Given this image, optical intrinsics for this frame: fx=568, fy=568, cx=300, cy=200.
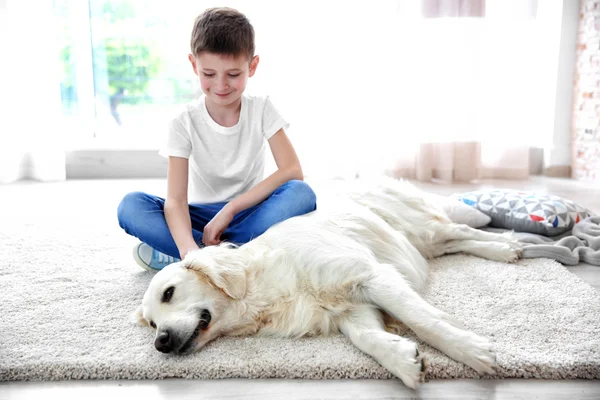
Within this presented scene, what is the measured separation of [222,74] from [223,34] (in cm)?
14

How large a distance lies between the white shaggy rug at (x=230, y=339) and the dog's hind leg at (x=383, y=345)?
33mm

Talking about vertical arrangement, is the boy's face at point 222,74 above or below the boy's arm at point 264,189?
above

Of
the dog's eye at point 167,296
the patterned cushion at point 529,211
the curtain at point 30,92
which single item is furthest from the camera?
the curtain at point 30,92

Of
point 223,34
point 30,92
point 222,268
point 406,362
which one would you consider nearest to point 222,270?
point 222,268

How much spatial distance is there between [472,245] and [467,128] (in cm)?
188

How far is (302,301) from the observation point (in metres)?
1.76

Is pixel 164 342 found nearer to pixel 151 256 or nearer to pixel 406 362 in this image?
pixel 406 362

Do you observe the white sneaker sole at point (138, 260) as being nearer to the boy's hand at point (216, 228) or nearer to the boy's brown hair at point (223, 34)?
the boy's hand at point (216, 228)

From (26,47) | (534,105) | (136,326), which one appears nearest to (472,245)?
(136,326)

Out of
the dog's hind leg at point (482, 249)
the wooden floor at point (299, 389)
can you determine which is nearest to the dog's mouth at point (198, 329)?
the wooden floor at point (299, 389)

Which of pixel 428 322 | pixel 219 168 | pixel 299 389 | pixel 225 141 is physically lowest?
pixel 299 389

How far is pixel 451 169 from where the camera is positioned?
13.8 feet

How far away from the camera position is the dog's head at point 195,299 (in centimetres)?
166

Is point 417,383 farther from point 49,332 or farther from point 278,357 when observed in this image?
point 49,332
